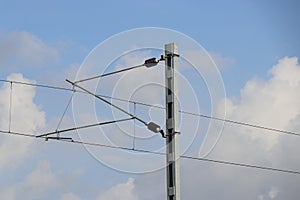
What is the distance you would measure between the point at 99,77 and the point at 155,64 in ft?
8.12

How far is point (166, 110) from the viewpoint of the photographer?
29312mm

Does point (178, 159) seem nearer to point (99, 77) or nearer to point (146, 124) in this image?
point (146, 124)

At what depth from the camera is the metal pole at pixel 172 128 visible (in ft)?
94.1

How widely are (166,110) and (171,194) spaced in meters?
Result: 3.22

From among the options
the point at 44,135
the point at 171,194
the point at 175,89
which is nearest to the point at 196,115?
the point at 175,89

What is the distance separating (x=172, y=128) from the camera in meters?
29.0

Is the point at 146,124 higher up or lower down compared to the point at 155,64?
lower down

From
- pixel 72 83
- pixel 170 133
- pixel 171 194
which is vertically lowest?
pixel 171 194

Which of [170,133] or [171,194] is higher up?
[170,133]

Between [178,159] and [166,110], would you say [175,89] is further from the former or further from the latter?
[178,159]

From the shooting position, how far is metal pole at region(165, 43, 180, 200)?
2869cm

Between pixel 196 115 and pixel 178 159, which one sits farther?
pixel 196 115

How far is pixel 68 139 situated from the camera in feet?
99.9

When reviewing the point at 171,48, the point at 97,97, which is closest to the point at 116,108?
the point at 97,97
